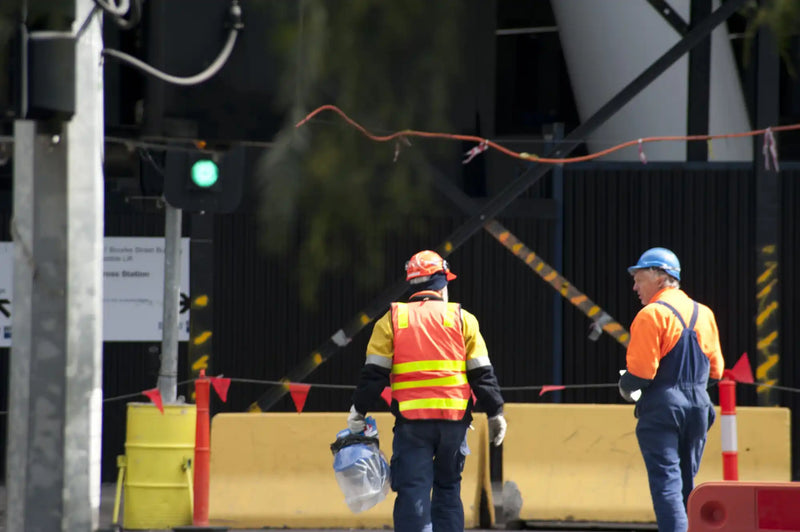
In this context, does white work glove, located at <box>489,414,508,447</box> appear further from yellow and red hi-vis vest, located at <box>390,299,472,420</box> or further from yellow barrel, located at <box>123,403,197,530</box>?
yellow barrel, located at <box>123,403,197,530</box>

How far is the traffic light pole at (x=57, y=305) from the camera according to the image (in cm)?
677

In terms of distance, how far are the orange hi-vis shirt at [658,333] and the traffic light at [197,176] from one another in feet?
8.98

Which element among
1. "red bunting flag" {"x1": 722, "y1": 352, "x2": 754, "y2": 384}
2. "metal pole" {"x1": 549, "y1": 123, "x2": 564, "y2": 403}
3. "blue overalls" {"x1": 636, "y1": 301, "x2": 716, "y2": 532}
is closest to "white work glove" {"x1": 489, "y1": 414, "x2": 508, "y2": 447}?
"blue overalls" {"x1": 636, "y1": 301, "x2": 716, "y2": 532}

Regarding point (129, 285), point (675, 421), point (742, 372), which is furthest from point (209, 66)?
point (129, 285)

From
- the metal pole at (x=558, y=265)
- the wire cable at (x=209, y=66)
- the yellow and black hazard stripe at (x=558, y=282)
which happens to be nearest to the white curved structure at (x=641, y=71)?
the metal pole at (x=558, y=265)

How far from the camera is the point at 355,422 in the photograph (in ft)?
26.8

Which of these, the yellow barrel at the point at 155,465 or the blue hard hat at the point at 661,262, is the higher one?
the blue hard hat at the point at 661,262

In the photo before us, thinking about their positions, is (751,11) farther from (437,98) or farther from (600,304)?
(600,304)

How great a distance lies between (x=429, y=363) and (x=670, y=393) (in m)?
1.37

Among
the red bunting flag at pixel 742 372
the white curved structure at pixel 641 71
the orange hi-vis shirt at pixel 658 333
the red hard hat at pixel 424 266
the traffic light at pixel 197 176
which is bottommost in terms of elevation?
the red bunting flag at pixel 742 372

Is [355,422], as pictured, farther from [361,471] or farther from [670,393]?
[670,393]

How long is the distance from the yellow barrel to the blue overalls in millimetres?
3515

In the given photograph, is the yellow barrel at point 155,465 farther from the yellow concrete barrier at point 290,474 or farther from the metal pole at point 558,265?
the metal pole at point 558,265

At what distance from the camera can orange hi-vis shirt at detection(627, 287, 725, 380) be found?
314 inches
